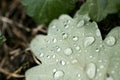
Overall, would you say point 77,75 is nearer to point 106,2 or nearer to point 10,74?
point 106,2

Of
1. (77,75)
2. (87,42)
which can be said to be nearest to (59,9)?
(87,42)

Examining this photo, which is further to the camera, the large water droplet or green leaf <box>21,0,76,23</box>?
green leaf <box>21,0,76,23</box>

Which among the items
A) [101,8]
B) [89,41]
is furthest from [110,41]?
[101,8]

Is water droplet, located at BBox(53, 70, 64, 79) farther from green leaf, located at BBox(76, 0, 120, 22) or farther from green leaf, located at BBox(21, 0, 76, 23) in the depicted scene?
green leaf, located at BBox(21, 0, 76, 23)

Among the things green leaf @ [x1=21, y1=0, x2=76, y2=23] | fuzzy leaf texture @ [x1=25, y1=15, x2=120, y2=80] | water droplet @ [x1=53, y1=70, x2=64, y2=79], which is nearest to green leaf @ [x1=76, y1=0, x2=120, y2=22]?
fuzzy leaf texture @ [x1=25, y1=15, x2=120, y2=80]

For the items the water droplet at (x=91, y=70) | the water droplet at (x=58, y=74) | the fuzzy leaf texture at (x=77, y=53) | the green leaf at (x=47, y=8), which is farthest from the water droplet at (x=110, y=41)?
the green leaf at (x=47, y=8)

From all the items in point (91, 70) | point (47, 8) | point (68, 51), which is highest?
point (47, 8)

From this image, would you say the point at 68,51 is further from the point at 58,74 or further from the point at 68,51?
the point at 58,74
